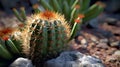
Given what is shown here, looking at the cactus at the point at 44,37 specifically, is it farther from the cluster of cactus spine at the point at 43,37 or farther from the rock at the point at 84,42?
the rock at the point at 84,42

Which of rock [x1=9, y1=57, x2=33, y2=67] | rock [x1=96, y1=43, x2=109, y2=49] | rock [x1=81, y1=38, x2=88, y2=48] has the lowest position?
rock [x1=96, y1=43, x2=109, y2=49]

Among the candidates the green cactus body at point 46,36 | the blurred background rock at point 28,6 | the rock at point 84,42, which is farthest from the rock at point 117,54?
the blurred background rock at point 28,6

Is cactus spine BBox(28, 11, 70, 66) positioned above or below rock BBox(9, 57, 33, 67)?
above

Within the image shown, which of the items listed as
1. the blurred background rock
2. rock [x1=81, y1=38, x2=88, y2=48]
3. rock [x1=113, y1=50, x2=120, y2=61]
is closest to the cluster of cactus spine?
rock [x1=113, y1=50, x2=120, y2=61]

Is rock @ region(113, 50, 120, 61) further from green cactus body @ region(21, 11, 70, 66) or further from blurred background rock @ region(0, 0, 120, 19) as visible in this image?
blurred background rock @ region(0, 0, 120, 19)

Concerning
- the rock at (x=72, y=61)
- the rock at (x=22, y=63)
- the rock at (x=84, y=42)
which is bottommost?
the rock at (x=84, y=42)

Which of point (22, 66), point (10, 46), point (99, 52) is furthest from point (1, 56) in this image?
point (99, 52)

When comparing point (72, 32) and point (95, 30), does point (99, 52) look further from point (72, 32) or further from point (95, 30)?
point (95, 30)
